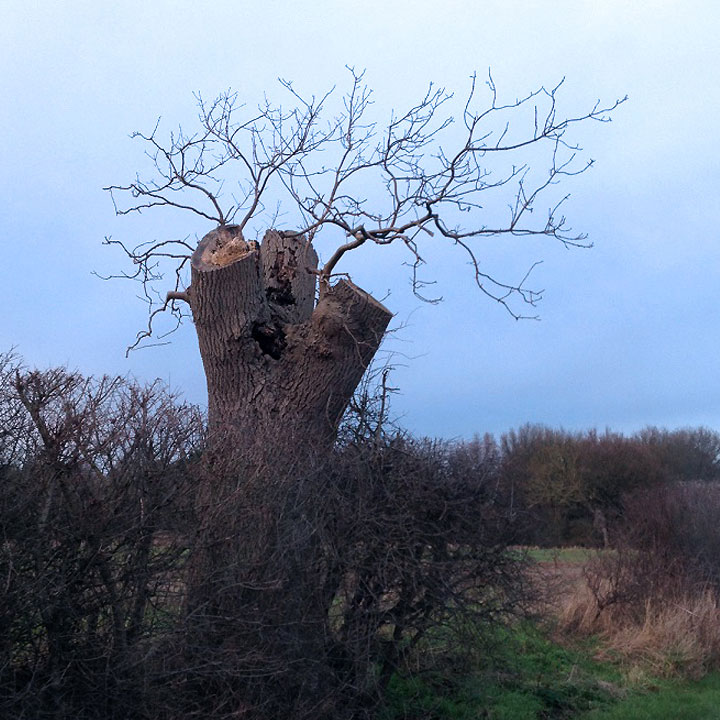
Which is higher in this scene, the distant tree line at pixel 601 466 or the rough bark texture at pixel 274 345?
the distant tree line at pixel 601 466

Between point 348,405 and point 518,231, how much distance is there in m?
2.68

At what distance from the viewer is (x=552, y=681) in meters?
12.2

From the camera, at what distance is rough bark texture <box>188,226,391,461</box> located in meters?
9.78

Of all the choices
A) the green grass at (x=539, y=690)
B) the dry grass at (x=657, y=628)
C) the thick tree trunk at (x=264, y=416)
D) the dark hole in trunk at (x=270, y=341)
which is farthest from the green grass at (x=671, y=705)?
the dark hole in trunk at (x=270, y=341)

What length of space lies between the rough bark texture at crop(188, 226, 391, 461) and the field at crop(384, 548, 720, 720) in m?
2.68

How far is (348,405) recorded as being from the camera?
10.2 metres

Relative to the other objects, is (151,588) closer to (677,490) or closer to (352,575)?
(352,575)

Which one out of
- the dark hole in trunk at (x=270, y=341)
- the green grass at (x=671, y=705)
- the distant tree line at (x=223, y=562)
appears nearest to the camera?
the distant tree line at (x=223, y=562)

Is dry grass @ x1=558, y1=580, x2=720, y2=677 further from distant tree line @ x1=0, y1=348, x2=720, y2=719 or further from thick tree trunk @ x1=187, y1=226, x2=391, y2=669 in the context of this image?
thick tree trunk @ x1=187, y1=226, x2=391, y2=669

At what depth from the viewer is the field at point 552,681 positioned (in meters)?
9.77

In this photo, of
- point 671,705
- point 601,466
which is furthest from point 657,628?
point 601,466

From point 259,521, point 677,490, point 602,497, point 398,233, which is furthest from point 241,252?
point 602,497

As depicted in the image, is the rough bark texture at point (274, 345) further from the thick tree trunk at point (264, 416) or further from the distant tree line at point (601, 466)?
the distant tree line at point (601, 466)

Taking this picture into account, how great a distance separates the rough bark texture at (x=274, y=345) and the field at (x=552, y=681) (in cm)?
268
